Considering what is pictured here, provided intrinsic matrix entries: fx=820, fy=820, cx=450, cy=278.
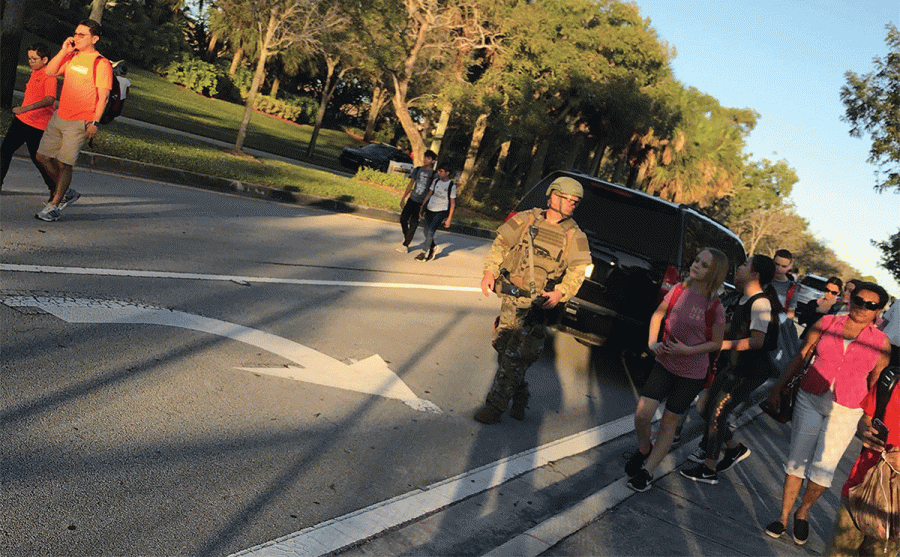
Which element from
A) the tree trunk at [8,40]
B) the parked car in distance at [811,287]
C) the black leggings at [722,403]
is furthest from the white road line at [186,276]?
the parked car in distance at [811,287]

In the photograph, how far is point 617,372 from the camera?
9.51m

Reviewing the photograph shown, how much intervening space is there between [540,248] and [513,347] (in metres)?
0.75

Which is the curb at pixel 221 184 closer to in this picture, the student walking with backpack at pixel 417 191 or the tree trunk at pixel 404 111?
the student walking with backpack at pixel 417 191

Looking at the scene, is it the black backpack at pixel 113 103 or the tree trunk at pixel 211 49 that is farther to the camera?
the tree trunk at pixel 211 49

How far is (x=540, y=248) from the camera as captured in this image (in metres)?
5.91

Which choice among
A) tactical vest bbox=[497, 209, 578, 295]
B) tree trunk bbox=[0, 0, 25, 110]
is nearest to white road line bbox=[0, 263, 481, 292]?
tactical vest bbox=[497, 209, 578, 295]

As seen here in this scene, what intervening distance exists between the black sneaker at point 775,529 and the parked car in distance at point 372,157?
108 ft

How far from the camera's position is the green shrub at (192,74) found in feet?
169

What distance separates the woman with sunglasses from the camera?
15.6ft

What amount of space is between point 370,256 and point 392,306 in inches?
129

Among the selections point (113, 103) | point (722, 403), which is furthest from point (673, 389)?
point (113, 103)

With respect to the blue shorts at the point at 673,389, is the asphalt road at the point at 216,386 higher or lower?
lower

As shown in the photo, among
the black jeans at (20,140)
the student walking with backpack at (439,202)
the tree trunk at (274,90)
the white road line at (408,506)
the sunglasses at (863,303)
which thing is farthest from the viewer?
the tree trunk at (274,90)

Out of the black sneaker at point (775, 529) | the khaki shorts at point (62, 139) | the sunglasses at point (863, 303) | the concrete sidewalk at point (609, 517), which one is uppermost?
the sunglasses at point (863, 303)
